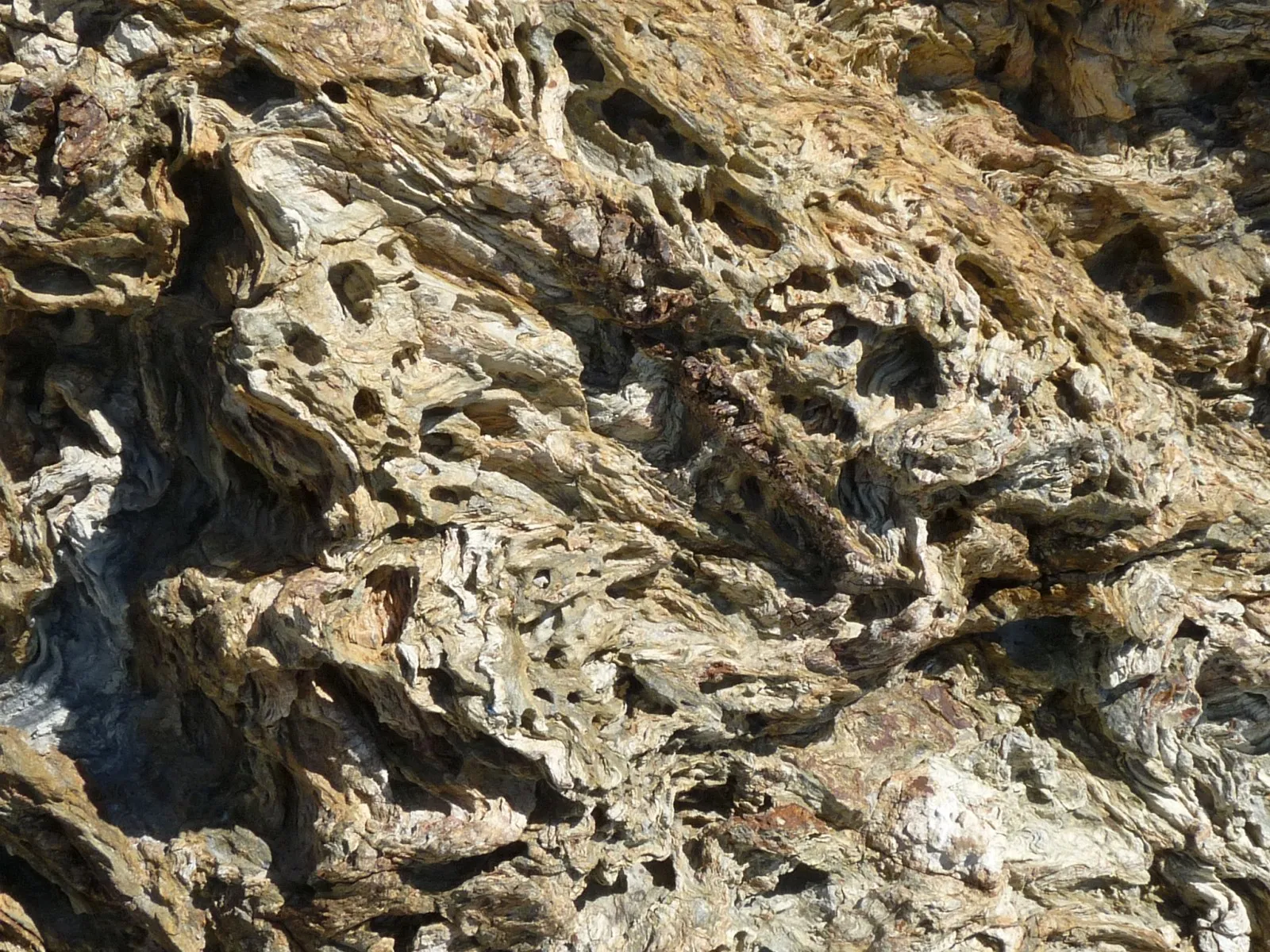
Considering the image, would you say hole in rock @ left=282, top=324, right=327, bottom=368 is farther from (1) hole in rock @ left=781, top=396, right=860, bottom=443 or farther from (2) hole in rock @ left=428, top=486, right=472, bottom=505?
(1) hole in rock @ left=781, top=396, right=860, bottom=443

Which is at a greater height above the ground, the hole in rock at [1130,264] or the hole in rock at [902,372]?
the hole in rock at [1130,264]

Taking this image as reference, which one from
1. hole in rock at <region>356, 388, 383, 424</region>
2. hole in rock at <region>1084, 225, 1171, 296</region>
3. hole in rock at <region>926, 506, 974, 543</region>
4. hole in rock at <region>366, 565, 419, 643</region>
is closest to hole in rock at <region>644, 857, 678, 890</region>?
hole in rock at <region>366, 565, 419, 643</region>

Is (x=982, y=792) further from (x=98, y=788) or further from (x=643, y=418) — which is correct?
(x=98, y=788)

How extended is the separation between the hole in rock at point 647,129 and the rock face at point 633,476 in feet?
0.08

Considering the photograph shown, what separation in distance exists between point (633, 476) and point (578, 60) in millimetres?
2295

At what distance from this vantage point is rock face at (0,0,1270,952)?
5168mm

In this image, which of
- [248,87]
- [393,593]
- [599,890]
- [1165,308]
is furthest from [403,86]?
[1165,308]

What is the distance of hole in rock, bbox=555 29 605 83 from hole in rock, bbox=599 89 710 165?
152 mm

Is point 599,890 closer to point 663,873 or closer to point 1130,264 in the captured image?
point 663,873

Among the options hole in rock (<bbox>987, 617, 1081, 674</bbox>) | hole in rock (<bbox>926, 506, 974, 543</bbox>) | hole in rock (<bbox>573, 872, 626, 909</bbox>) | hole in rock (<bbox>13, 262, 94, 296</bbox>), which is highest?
hole in rock (<bbox>926, 506, 974, 543</bbox>)

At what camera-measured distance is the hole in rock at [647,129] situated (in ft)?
18.9

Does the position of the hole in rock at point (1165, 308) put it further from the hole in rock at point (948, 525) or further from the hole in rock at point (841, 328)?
the hole in rock at point (841, 328)

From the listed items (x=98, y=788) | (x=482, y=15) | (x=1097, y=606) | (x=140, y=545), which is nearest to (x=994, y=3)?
(x=482, y=15)

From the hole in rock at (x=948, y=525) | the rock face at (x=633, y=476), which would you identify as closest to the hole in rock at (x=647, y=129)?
the rock face at (x=633, y=476)
